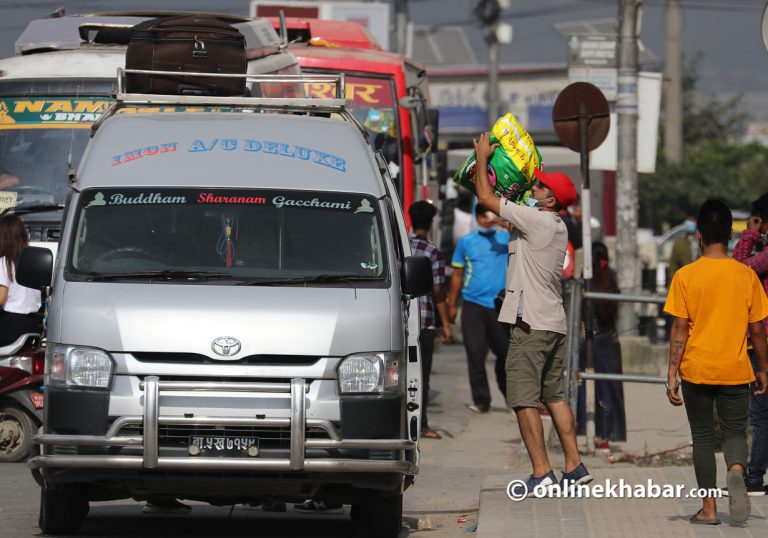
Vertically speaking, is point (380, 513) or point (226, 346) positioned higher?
point (226, 346)

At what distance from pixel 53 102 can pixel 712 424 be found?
7.02 meters

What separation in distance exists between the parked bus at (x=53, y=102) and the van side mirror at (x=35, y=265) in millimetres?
3482

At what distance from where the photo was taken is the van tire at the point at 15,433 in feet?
38.3

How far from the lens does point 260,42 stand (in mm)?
14617

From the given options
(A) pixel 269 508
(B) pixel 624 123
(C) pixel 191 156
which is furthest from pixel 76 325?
(B) pixel 624 123

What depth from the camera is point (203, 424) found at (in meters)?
7.60

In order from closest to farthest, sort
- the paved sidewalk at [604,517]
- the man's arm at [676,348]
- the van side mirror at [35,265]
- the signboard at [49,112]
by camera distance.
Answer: the paved sidewalk at [604,517] < the man's arm at [676,348] < the van side mirror at [35,265] < the signboard at [49,112]

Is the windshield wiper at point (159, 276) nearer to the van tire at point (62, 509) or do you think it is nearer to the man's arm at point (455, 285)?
the van tire at point (62, 509)

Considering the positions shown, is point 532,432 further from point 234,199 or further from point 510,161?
point 234,199

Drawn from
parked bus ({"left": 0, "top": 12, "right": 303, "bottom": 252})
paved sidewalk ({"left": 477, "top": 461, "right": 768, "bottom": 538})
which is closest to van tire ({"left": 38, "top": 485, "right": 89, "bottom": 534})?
paved sidewalk ({"left": 477, "top": 461, "right": 768, "bottom": 538})

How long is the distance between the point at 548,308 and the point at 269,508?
2.45 meters

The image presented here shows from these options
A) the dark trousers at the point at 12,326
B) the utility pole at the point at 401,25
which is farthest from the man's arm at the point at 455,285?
the utility pole at the point at 401,25

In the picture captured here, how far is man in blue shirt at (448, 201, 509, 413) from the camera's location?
1491 cm

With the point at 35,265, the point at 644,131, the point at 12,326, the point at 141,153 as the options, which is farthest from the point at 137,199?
the point at 644,131
